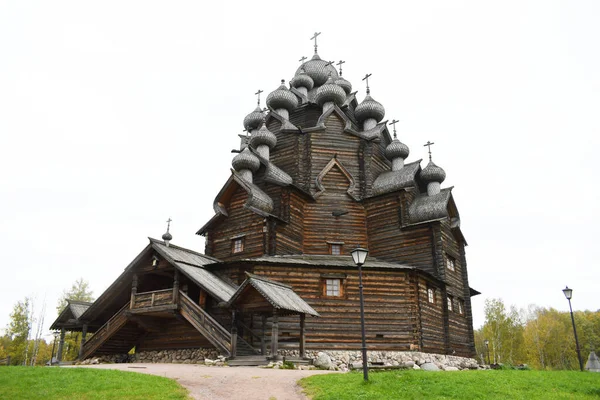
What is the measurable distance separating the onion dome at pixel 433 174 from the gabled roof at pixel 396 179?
1.75 ft

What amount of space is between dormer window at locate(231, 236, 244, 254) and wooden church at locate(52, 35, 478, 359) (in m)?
0.06

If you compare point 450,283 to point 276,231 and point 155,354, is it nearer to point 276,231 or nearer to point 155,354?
point 276,231

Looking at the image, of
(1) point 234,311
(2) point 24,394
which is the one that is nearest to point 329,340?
(1) point 234,311

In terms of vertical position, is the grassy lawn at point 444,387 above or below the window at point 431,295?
below

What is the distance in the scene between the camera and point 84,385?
1044 centimetres

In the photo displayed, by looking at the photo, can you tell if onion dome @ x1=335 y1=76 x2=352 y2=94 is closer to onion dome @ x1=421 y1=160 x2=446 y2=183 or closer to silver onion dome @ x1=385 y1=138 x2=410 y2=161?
silver onion dome @ x1=385 y1=138 x2=410 y2=161

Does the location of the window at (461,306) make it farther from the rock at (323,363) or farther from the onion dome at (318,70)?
the onion dome at (318,70)

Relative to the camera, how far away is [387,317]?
21.6 m

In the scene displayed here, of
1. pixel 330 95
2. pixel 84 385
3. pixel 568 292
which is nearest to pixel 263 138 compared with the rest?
pixel 330 95

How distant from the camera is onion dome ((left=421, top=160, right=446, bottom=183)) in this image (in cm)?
2775

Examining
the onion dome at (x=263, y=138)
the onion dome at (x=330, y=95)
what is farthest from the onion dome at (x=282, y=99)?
the onion dome at (x=263, y=138)

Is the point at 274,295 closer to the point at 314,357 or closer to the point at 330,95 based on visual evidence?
the point at 314,357

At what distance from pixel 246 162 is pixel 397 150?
10.1 m

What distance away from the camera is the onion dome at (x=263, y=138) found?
2812cm
